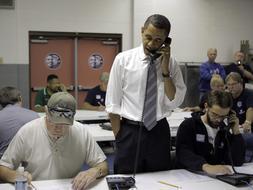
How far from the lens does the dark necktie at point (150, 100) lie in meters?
2.52

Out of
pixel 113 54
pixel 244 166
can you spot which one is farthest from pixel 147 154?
pixel 113 54

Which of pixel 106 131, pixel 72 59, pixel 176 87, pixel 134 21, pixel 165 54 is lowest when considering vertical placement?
pixel 106 131

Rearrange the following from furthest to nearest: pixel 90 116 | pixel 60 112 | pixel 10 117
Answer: pixel 90 116 → pixel 10 117 → pixel 60 112

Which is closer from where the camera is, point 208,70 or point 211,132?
point 211,132

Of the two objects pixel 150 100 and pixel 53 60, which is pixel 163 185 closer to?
pixel 150 100

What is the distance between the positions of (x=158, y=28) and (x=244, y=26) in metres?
6.66

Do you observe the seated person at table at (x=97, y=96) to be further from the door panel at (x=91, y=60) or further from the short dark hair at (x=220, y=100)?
the short dark hair at (x=220, y=100)

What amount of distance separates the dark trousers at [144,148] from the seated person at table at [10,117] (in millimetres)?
954

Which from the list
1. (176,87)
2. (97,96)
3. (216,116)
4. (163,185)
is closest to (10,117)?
(176,87)

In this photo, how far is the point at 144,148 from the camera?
8.36ft

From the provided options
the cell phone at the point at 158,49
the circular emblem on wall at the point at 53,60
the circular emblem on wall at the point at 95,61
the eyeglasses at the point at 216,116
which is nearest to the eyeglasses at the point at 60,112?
the cell phone at the point at 158,49

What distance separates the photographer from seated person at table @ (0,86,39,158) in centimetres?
316

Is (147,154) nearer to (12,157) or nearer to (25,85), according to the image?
(12,157)

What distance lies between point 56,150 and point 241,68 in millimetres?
6318
